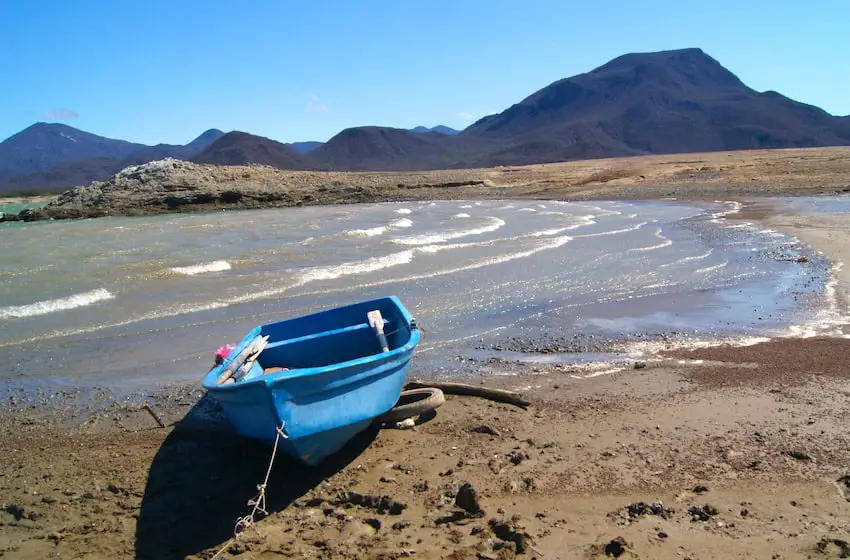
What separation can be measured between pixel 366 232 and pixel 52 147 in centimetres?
18793

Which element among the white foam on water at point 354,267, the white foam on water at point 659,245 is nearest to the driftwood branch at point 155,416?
the white foam on water at point 354,267

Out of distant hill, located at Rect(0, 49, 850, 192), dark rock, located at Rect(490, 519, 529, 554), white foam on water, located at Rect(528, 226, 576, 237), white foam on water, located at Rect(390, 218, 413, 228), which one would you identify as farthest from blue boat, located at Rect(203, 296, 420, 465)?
distant hill, located at Rect(0, 49, 850, 192)

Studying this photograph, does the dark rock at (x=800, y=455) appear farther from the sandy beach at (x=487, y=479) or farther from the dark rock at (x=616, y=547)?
the dark rock at (x=616, y=547)

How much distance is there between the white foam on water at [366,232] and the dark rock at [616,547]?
58.7 ft

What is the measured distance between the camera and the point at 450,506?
14.8 ft

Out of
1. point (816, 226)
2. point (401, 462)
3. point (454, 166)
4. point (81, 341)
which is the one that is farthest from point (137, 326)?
point (454, 166)

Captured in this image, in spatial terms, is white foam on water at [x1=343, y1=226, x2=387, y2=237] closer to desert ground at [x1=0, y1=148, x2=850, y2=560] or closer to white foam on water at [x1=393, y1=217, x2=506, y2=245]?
white foam on water at [x1=393, y1=217, x2=506, y2=245]

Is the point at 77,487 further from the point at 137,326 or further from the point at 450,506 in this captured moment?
the point at 137,326

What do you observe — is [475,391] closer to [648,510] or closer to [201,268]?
[648,510]

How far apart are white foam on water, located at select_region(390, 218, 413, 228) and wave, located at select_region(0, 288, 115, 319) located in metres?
12.6

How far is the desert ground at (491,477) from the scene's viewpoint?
4090 mm

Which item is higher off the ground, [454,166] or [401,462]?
[454,166]

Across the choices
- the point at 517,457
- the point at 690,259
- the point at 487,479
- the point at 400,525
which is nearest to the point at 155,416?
the point at 400,525

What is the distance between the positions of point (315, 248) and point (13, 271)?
7611 millimetres
